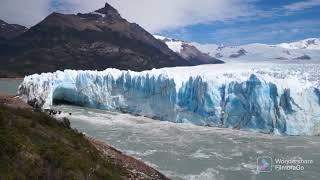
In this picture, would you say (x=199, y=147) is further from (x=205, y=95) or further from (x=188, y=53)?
(x=188, y=53)

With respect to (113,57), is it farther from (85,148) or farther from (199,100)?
(85,148)

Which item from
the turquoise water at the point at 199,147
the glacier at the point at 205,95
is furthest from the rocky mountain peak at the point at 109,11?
the turquoise water at the point at 199,147

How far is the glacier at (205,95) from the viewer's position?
27.1m

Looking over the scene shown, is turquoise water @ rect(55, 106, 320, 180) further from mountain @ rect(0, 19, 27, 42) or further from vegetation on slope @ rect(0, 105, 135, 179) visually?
mountain @ rect(0, 19, 27, 42)

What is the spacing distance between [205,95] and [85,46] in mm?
91170

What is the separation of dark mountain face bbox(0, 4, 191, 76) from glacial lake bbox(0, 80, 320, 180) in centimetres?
7446

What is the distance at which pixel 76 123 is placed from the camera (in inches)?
1120

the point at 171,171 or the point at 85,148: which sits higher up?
the point at 85,148

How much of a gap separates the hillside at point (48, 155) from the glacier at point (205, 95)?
514 inches

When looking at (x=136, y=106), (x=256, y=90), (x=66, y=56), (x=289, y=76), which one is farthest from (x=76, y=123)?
(x=66, y=56)

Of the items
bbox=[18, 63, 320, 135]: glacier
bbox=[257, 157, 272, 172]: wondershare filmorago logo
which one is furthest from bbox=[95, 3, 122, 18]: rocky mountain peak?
bbox=[257, 157, 272, 172]: wondershare filmorago logo

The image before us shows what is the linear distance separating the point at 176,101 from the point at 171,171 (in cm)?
1236

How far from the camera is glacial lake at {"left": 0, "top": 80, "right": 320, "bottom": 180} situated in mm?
18844

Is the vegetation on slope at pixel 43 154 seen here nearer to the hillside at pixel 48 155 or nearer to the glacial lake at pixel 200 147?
the hillside at pixel 48 155
